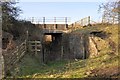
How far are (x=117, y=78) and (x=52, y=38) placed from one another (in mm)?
21397

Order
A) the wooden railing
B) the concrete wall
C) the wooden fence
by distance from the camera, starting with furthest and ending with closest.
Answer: the concrete wall, the wooden railing, the wooden fence

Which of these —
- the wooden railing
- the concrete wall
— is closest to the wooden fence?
the wooden railing

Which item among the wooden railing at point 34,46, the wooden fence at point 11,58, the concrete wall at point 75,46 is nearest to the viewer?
the wooden fence at point 11,58

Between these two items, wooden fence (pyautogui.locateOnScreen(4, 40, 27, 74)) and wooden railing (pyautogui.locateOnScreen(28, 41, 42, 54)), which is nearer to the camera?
wooden fence (pyautogui.locateOnScreen(4, 40, 27, 74))

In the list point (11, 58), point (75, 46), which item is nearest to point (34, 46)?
point (75, 46)

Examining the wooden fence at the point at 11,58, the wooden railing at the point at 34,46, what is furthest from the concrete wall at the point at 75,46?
the wooden fence at the point at 11,58

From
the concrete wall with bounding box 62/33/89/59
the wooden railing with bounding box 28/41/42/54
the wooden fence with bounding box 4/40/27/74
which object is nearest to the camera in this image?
the wooden fence with bounding box 4/40/27/74

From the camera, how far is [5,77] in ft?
57.8

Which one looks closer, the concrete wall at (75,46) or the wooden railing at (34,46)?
the wooden railing at (34,46)

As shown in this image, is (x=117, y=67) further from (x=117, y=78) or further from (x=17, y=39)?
(x=17, y=39)

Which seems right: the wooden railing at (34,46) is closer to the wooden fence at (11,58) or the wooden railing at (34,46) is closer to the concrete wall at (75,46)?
the concrete wall at (75,46)

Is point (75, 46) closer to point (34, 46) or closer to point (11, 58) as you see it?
point (34, 46)

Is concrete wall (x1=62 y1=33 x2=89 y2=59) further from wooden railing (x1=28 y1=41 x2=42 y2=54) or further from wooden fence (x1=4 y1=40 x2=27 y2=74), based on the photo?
wooden fence (x1=4 y1=40 x2=27 y2=74)

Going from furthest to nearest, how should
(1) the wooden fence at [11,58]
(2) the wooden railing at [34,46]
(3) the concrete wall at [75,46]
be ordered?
1. (3) the concrete wall at [75,46]
2. (2) the wooden railing at [34,46]
3. (1) the wooden fence at [11,58]
